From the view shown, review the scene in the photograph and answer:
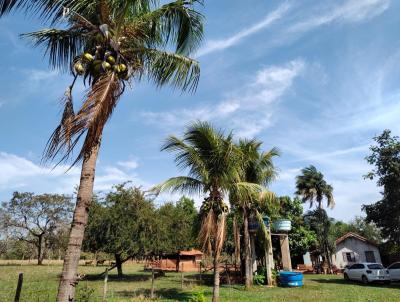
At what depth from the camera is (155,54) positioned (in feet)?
23.1

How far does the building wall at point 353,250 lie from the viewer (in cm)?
4041

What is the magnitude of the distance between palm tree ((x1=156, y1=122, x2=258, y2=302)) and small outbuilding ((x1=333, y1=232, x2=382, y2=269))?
111 feet

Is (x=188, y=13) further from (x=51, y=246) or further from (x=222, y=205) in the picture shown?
(x=51, y=246)

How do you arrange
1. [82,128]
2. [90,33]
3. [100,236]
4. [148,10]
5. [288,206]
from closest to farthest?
[82,128] < [90,33] < [148,10] < [100,236] < [288,206]

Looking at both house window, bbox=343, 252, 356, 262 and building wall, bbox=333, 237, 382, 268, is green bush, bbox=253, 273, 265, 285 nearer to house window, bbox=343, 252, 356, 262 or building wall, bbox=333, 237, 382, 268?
building wall, bbox=333, 237, 382, 268

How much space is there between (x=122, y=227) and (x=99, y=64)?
22.6 m

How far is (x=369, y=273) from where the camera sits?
23.7 m

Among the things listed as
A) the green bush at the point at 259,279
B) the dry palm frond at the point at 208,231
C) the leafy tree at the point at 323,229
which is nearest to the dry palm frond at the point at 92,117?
the dry palm frond at the point at 208,231

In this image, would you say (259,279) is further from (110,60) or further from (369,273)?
(110,60)

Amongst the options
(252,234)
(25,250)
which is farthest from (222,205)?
(25,250)

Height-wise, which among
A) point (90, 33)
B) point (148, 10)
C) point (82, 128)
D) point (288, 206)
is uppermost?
point (288, 206)

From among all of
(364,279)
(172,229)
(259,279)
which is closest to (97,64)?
(259,279)

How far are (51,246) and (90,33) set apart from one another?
6650 centimetres

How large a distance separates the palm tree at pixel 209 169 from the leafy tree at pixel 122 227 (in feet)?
48.0
